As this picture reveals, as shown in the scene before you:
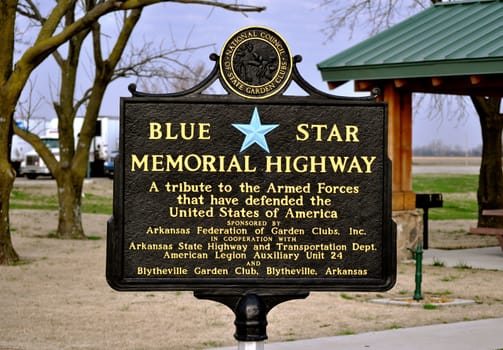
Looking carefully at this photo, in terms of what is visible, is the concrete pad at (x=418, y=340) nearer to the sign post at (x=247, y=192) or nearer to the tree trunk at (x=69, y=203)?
the sign post at (x=247, y=192)

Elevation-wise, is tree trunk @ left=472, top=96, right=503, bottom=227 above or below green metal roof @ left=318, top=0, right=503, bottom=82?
below

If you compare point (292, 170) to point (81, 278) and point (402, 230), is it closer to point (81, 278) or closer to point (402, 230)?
point (81, 278)

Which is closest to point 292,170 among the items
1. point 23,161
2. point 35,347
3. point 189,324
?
point 35,347

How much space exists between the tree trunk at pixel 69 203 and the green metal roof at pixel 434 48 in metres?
6.28

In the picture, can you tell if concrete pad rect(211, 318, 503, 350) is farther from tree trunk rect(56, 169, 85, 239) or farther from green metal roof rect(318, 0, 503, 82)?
tree trunk rect(56, 169, 85, 239)

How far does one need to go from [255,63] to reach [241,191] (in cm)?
80

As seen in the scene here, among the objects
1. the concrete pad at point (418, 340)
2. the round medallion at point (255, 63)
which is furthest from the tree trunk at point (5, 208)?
the round medallion at point (255, 63)

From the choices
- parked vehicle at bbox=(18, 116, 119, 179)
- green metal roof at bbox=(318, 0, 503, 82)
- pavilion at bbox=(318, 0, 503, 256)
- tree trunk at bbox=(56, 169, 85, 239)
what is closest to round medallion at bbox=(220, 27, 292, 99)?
green metal roof at bbox=(318, 0, 503, 82)

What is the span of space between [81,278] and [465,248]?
8653 mm

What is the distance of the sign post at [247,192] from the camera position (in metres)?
6.55

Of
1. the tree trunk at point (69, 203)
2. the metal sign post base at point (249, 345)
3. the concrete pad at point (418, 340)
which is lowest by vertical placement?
the concrete pad at point (418, 340)

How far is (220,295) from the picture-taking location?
6660 mm

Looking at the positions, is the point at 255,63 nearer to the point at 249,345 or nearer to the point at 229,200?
the point at 229,200

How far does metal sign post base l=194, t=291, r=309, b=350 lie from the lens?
6.67 m
